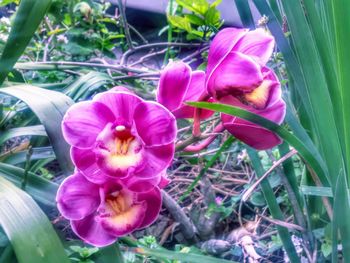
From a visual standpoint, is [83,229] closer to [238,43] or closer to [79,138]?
[79,138]

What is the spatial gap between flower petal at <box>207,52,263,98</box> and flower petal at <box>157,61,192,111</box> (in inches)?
1.2

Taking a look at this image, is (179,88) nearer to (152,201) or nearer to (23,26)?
(152,201)

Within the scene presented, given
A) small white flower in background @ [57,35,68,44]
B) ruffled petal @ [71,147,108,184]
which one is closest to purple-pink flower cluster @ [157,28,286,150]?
ruffled petal @ [71,147,108,184]

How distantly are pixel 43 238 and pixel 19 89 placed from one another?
9.9 inches

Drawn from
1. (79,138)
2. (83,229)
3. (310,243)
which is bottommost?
(310,243)

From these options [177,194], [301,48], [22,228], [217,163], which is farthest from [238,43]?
[217,163]

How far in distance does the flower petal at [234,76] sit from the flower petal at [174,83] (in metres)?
0.03

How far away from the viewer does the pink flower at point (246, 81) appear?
481mm

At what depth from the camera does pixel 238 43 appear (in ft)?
1.68

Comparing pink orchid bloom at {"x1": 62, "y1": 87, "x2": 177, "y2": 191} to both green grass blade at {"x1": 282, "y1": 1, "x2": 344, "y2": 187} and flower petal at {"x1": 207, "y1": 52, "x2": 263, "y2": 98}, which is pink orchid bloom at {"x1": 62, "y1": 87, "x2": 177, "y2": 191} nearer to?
flower petal at {"x1": 207, "y1": 52, "x2": 263, "y2": 98}

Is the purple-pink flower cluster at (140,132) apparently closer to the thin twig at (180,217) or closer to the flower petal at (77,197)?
the flower petal at (77,197)

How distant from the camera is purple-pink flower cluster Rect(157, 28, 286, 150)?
483 millimetres

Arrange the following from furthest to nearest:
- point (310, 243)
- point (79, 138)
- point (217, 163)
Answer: point (217, 163) < point (310, 243) < point (79, 138)

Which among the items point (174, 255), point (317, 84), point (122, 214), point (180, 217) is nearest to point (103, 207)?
point (122, 214)
